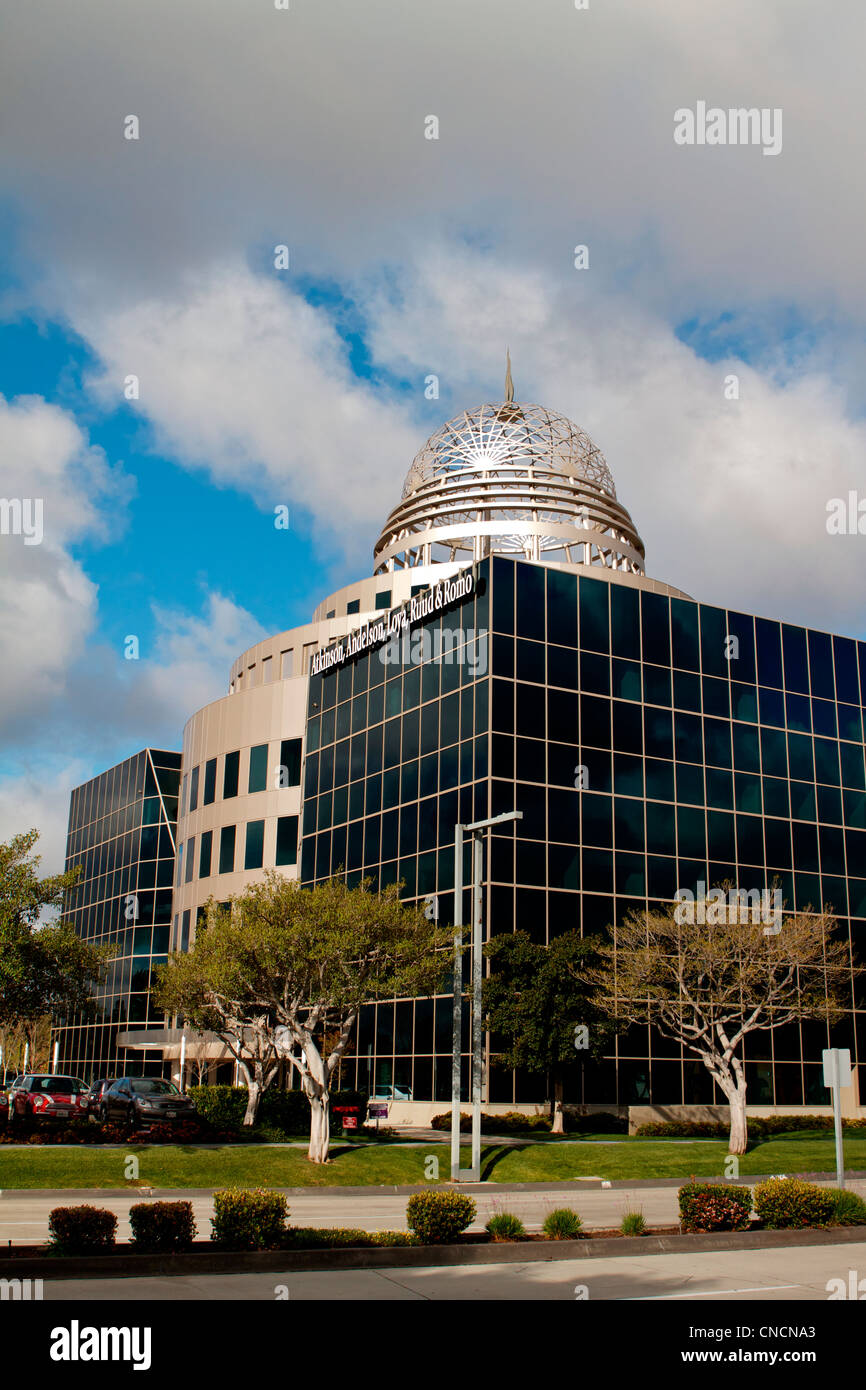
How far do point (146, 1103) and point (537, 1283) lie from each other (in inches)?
864

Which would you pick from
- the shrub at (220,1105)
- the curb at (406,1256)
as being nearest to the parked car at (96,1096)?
the shrub at (220,1105)

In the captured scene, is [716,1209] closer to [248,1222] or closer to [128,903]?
[248,1222]

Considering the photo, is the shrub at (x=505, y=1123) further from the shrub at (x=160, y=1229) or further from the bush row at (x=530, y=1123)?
the shrub at (x=160, y=1229)

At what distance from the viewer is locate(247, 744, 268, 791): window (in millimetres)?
57375

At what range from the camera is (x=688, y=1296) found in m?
12.5

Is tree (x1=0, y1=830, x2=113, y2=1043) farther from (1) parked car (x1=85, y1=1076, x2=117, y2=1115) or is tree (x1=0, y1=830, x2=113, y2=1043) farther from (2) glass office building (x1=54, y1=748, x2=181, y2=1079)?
(2) glass office building (x1=54, y1=748, x2=181, y2=1079)

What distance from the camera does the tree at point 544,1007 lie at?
37281 mm

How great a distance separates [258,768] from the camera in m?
57.8

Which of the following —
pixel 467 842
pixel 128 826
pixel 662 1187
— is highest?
pixel 128 826

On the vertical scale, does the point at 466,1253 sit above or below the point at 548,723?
below

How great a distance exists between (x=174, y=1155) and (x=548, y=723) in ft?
72.1

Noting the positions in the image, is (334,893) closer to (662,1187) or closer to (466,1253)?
(662,1187)
